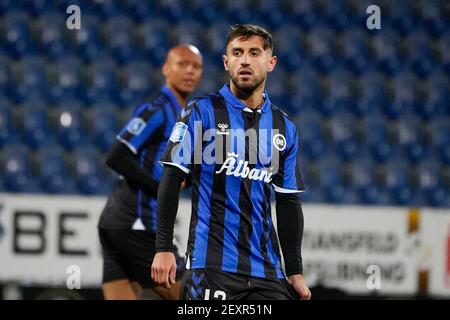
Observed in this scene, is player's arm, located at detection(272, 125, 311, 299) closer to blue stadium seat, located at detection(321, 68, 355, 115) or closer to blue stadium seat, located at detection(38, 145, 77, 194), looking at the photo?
blue stadium seat, located at detection(38, 145, 77, 194)

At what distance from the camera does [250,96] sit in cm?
329

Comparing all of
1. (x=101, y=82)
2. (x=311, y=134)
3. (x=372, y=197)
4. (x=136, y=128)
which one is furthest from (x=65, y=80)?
(x=136, y=128)

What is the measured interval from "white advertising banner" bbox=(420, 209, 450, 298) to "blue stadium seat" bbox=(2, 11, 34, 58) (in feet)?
11.2

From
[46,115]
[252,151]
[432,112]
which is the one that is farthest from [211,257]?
[432,112]

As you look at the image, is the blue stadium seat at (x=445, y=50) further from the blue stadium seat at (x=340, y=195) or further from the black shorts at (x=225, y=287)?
the black shorts at (x=225, y=287)

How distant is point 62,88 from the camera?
705 centimetres

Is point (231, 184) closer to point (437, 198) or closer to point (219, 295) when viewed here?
point (219, 295)

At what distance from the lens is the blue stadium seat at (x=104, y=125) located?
686 centimetres

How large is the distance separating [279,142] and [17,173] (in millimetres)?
3853

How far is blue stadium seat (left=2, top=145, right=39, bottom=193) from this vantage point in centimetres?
670

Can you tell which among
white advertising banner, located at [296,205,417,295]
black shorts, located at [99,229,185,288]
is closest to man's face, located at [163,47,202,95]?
black shorts, located at [99,229,185,288]

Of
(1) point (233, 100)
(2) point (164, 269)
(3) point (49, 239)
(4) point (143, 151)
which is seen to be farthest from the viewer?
(3) point (49, 239)

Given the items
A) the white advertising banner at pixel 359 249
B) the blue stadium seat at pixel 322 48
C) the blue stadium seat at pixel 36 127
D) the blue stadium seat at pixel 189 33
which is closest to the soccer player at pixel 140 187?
the white advertising banner at pixel 359 249
